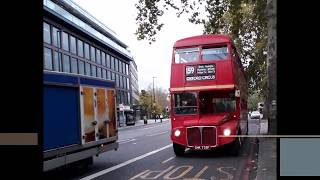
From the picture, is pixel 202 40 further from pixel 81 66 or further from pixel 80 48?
pixel 80 48

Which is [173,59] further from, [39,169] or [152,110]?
[152,110]

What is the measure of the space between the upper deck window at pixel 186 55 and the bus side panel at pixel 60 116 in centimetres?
598

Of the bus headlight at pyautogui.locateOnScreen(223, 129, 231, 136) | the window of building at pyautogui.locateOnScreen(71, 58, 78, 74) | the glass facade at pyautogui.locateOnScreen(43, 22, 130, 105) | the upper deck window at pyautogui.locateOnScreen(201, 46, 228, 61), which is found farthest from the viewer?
the window of building at pyautogui.locateOnScreen(71, 58, 78, 74)

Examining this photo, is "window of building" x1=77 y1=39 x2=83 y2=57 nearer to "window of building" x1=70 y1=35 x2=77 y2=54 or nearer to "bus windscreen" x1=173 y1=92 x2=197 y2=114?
"window of building" x1=70 y1=35 x2=77 y2=54

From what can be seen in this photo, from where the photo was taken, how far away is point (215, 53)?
16484 millimetres

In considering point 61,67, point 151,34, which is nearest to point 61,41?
point 61,67

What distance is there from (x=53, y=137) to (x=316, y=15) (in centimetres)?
846

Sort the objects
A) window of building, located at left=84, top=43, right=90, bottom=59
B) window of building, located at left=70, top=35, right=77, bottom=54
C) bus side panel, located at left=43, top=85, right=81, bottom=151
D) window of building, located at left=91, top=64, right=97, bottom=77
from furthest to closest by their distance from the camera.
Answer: window of building, located at left=91, top=64, right=97, bottom=77, window of building, located at left=84, top=43, right=90, bottom=59, window of building, located at left=70, top=35, right=77, bottom=54, bus side panel, located at left=43, top=85, right=81, bottom=151

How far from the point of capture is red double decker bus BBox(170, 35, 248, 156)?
16016 millimetres

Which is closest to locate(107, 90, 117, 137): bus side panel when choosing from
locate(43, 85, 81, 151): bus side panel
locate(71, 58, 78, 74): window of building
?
locate(43, 85, 81, 151): bus side panel

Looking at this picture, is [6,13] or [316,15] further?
[6,13]

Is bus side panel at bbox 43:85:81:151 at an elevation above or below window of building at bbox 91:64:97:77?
below

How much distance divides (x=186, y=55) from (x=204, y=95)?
5.16ft

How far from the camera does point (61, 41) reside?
162 feet
